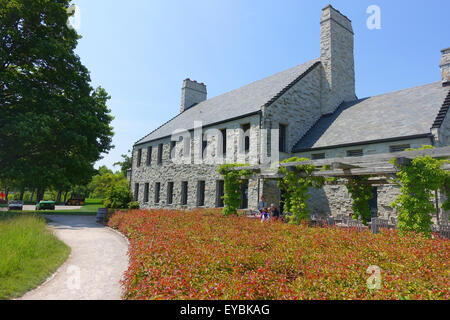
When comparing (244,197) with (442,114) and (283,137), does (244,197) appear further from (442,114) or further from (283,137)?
(442,114)

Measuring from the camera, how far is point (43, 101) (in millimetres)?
17422

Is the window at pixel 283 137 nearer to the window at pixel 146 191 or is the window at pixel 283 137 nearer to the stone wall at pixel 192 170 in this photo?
the stone wall at pixel 192 170

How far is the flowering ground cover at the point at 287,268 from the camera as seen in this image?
3869 millimetres

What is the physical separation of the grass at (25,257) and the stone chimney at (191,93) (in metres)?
22.6

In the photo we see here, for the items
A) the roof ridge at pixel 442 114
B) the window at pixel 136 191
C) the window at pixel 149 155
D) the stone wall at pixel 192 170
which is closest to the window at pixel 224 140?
the stone wall at pixel 192 170

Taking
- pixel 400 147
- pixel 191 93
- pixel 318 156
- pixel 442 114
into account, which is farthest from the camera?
pixel 191 93

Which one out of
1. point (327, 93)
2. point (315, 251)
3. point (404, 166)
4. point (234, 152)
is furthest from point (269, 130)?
point (315, 251)

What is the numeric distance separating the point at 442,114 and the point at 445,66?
194 inches

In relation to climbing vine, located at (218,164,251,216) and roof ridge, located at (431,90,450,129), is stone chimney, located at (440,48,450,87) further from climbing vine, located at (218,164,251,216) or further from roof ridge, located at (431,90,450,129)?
climbing vine, located at (218,164,251,216)

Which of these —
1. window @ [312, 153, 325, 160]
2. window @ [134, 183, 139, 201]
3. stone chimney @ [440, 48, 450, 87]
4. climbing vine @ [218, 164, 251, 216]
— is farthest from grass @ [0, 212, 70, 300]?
stone chimney @ [440, 48, 450, 87]

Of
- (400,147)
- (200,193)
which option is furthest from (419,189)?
(200,193)

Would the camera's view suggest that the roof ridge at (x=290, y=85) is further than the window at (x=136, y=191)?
No

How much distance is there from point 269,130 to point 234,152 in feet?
9.11
